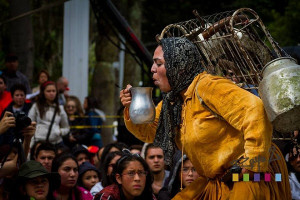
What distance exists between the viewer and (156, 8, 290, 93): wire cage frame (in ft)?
18.8

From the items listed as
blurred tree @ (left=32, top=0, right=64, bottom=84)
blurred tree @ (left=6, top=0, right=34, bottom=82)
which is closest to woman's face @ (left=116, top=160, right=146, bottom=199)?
blurred tree @ (left=6, top=0, right=34, bottom=82)

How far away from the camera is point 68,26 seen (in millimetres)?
15242

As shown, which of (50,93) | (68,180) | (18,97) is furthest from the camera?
(50,93)

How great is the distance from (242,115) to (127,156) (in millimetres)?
2432

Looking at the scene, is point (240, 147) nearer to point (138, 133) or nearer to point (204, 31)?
point (138, 133)

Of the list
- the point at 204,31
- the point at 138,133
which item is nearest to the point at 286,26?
the point at 204,31

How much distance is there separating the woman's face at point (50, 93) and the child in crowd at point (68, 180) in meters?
2.55

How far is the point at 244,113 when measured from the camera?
4.29 m

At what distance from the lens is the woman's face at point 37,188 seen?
20.4 ft

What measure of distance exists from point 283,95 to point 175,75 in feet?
2.81

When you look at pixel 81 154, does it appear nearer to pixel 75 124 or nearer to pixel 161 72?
pixel 75 124

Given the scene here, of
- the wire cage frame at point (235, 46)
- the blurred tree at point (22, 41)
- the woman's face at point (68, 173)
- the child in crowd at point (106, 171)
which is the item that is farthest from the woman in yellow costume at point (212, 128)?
the blurred tree at point (22, 41)

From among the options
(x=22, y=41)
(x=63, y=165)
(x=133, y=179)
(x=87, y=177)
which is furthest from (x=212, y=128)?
(x=22, y=41)

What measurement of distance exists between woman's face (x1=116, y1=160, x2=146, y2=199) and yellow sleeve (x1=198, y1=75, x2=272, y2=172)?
1985mm
